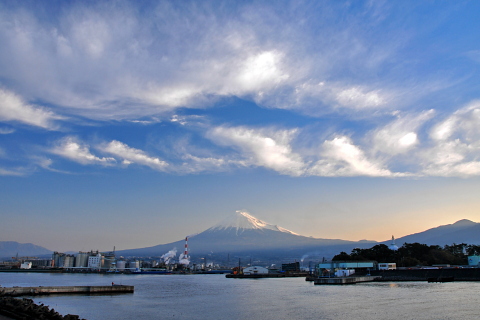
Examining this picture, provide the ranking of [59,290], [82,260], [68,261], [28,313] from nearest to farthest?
[28,313] < [59,290] < [82,260] < [68,261]

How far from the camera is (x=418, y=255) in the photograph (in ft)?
252

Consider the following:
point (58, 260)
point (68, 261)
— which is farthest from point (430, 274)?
point (58, 260)

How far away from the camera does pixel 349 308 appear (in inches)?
989

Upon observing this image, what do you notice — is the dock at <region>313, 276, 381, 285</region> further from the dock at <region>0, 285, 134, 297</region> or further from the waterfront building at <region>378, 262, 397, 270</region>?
the dock at <region>0, 285, 134, 297</region>

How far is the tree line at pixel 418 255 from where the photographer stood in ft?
234

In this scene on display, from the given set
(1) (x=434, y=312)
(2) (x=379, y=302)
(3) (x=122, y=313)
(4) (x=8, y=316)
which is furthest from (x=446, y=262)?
(4) (x=8, y=316)

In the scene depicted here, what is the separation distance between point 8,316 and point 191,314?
9.85 meters

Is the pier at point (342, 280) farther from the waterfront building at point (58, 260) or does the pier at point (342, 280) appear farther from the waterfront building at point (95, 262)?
the waterfront building at point (58, 260)

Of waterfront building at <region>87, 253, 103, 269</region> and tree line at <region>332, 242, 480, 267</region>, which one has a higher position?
tree line at <region>332, 242, 480, 267</region>

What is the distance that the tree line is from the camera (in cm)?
7131

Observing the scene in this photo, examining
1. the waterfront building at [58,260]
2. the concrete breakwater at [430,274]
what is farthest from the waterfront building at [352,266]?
the waterfront building at [58,260]

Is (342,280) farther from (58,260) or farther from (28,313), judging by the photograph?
(58,260)

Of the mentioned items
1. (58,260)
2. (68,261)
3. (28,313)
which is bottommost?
(68,261)

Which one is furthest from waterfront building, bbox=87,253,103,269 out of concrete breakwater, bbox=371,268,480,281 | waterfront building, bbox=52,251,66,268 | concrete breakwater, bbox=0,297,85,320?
concrete breakwater, bbox=0,297,85,320
